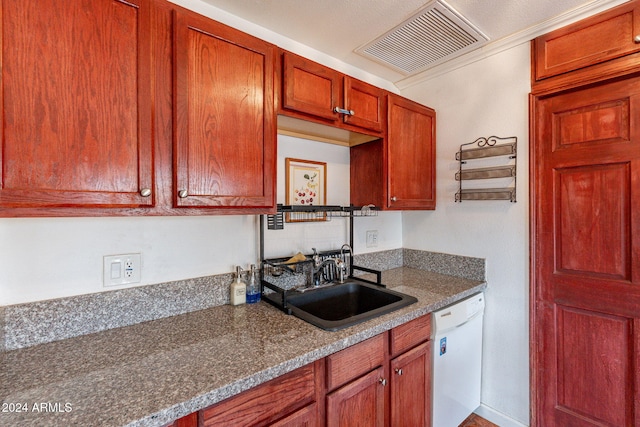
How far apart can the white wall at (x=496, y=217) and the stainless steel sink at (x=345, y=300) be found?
0.74m

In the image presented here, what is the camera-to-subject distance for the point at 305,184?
185 centimetres

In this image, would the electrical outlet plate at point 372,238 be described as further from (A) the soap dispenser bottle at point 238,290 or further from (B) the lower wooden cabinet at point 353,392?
(A) the soap dispenser bottle at point 238,290

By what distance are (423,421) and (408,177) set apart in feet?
4.57

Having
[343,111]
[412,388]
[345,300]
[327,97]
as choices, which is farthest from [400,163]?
[412,388]

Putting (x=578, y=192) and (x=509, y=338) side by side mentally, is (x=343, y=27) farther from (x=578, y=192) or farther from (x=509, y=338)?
(x=509, y=338)

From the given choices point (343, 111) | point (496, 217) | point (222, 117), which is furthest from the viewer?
point (496, 217)

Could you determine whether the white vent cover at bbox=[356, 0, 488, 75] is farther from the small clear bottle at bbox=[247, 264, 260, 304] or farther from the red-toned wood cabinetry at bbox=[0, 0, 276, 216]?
the small clear bottle at bbox=[247, 264, 260, 304]

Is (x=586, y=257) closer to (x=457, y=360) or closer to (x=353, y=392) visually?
(x=457, y=360)

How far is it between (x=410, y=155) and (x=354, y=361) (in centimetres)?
133

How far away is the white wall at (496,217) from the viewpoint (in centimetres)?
177

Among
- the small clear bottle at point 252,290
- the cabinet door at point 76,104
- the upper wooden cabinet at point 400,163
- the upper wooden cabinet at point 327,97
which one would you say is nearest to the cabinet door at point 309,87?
the upper wooden cabinet at point 327,97

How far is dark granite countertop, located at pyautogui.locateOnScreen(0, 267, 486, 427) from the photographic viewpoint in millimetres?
754

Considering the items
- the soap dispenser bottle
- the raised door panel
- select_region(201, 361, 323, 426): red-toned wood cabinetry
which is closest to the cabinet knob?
the soap dispenser bottle

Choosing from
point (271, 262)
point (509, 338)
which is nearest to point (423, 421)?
point (509, 338)
